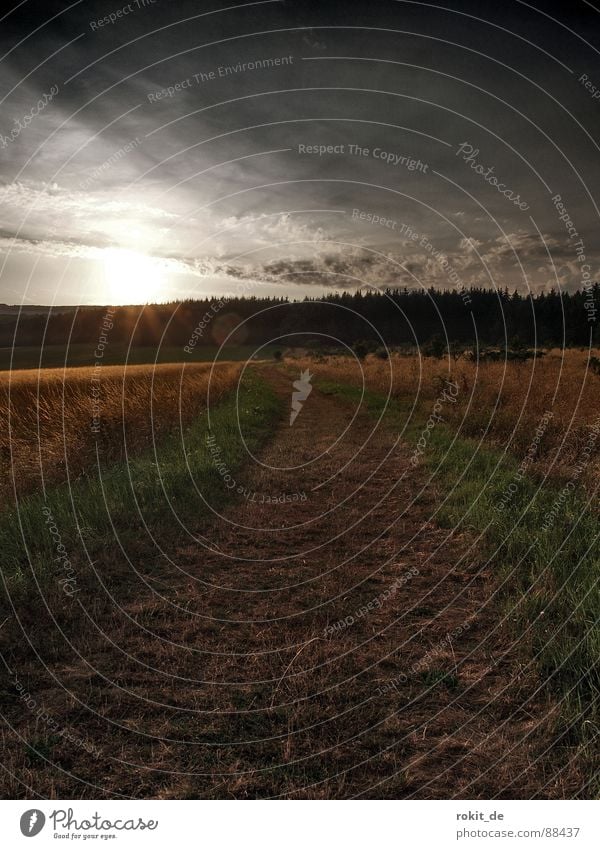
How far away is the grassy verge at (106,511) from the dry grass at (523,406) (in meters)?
5.38

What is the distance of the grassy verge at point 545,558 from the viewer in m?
3.81

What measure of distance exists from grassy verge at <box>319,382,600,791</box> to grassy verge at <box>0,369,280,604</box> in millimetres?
3777

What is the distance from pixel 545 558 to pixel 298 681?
300 cm

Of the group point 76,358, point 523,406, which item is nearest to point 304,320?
point 76,358

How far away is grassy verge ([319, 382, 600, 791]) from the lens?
12.5 ft

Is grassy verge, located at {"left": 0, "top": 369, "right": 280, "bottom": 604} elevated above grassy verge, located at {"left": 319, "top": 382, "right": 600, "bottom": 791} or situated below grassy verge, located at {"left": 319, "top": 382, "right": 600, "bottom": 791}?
above

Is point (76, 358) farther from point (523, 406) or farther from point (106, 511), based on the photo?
point (106, 511)

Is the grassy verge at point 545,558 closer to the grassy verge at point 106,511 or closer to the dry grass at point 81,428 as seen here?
the grassy verge at point 106,511

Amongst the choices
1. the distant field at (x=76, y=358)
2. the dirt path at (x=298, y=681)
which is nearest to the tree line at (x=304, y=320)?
the distant field at (x=76, y=358)

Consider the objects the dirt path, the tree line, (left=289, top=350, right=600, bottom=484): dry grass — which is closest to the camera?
the dirt path

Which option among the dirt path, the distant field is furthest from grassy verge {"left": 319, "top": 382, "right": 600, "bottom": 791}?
the distant field

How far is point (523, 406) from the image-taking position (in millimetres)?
12328

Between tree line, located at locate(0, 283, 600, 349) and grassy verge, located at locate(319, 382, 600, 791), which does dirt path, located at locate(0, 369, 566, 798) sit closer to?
grassy verge, located at locate(319, 382, 600, 791)

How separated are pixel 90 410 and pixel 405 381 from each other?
39.8ft
